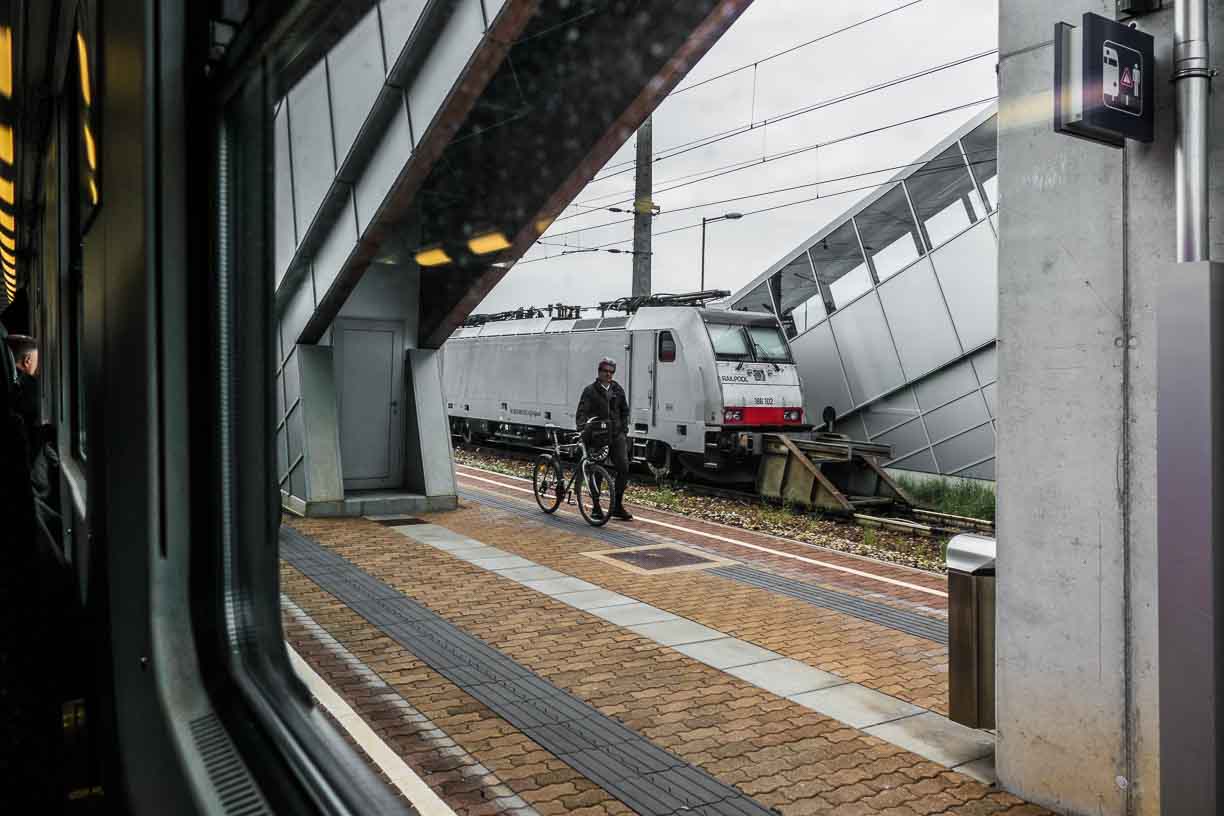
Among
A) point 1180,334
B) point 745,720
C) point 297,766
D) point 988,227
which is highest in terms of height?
point 988,227

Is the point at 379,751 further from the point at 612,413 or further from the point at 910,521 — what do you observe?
the point at 910,521

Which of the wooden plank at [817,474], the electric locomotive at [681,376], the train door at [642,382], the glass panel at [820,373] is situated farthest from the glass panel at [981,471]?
the train door at [642,382]

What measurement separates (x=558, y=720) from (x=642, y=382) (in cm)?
1079

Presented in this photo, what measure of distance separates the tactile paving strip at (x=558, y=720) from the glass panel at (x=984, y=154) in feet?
27.0

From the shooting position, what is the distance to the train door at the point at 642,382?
47.7 ft

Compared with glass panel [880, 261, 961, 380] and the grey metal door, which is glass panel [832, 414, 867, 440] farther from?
the grey metal door

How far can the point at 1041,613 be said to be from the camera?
3.27 metres

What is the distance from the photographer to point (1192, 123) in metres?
1.92

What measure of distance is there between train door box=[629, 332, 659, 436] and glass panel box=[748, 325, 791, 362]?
5.16 feet

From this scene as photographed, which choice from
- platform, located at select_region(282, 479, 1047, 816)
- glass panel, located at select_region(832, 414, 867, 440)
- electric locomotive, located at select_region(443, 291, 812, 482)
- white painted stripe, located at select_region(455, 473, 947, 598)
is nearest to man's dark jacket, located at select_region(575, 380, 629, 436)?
white painted stripe, located at select_region(455, 473, 947, 598)

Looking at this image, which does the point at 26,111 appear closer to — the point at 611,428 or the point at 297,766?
the point at 611,428

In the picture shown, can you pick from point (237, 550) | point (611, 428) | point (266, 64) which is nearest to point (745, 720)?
point (237, 550)

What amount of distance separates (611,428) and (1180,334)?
27.9 feet

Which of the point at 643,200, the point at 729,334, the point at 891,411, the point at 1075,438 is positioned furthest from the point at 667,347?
the point at 1075,438
